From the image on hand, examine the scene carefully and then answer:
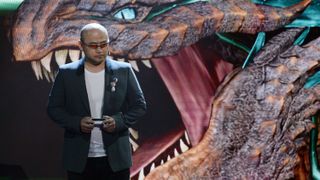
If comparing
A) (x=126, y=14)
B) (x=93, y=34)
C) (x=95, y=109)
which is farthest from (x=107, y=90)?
A: (x=126, y=14)

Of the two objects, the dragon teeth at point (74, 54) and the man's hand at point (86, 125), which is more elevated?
the dragon teeth at point (74, 54)

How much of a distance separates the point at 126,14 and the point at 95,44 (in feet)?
1.83

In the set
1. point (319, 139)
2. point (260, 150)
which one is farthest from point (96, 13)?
point (319, 139)

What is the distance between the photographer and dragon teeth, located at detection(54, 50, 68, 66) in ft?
7.50

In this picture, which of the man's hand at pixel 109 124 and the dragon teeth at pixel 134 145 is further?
the dragon teeth at pixel 134 145

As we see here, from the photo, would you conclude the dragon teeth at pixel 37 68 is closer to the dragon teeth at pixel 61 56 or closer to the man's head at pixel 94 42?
the dragon teeth at pixel 61 56

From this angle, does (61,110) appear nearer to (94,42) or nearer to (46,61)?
(94,42)

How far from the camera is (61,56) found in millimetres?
2289

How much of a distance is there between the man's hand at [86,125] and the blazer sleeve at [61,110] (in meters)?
0.01

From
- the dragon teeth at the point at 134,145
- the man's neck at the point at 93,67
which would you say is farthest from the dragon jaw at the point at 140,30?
the man's neck at the point at 93,67

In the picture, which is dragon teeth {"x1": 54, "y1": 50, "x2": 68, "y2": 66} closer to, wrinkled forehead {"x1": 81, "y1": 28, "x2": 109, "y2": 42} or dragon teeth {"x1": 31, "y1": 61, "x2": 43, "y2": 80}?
dragon teeth {"x1": 31, "y1": 61, "x2": 43, "y2": 80}

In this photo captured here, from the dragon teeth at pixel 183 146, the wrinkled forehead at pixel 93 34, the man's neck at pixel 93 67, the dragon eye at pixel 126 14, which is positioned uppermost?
the wrinkled forehead at pixel 93 34

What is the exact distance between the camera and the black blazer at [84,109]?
70.9 inches

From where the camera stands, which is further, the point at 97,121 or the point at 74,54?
the point at 74,54
